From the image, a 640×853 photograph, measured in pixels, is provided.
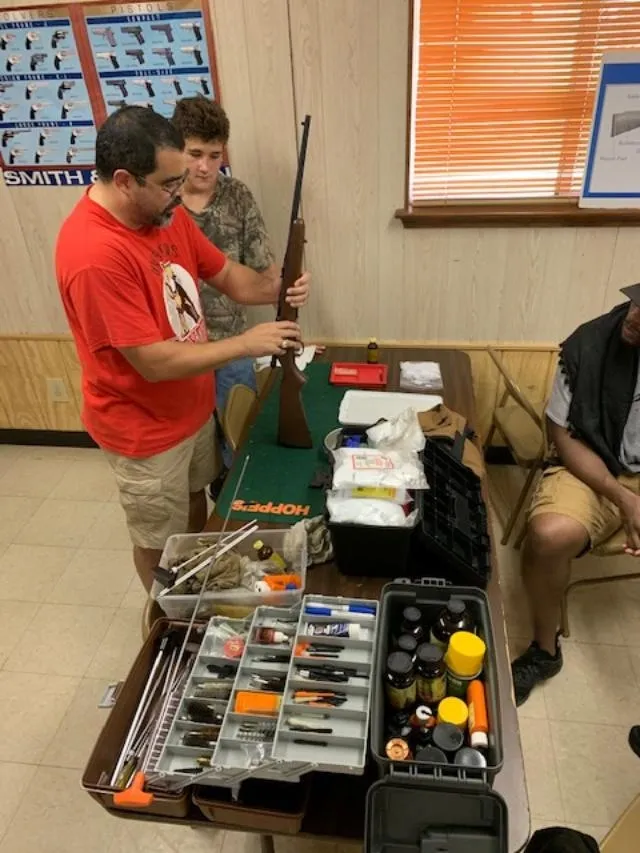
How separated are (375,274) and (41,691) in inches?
74.9

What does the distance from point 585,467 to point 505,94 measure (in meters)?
1.27

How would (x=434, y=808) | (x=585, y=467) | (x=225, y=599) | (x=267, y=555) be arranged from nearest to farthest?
(x=434, y=808) → (x=225, y=599) → (x=267, y=555) → (x=585, y=467)

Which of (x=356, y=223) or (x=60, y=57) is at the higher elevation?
(x=60, y=57)

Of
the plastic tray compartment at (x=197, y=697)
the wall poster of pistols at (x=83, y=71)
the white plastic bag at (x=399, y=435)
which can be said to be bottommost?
the plastic tray compartment at (x=197, y=697)

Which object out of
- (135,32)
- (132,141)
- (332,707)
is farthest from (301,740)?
(135,32)

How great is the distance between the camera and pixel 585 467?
1.75 m

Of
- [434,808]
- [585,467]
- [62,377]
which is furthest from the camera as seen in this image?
[62,377]

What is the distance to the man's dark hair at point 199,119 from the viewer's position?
178 centimetres

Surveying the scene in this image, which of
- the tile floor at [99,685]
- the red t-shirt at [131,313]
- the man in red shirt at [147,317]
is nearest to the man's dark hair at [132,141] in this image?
the man in red shirt at [147,317]

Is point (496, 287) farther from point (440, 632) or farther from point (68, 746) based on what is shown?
point (68, 746)

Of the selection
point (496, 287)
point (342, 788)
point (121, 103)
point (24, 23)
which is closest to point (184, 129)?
point (121, 103)

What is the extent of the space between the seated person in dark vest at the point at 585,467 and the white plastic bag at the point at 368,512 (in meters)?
0.78

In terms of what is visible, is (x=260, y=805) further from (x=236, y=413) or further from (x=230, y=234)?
(x=230, y=234)

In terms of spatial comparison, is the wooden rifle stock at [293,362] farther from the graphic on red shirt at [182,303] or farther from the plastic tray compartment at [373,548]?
the plastic tray compartment at [373,548]
